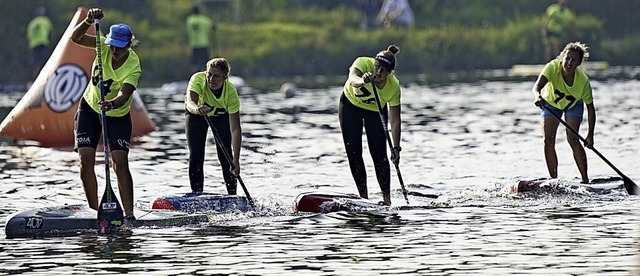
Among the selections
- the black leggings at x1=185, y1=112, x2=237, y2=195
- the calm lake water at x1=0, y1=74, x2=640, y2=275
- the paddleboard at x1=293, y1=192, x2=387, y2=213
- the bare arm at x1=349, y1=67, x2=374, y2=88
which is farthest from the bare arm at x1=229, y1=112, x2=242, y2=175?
the bare arm at x1=349, y1=67, x2=374, y2=88

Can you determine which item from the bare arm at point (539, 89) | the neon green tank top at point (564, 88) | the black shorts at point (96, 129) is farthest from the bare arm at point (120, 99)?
the neon green tank top at point (564, 88)

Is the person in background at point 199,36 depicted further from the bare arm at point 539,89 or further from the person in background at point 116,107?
the person in background at point 116,107

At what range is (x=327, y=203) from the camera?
14.5 meters

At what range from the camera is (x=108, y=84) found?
43.8 ft

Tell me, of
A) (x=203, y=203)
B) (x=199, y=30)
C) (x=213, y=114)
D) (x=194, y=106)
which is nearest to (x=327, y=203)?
(x=203, y=203)

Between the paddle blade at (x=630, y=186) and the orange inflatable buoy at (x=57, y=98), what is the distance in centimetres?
796

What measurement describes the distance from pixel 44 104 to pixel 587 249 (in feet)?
36.3

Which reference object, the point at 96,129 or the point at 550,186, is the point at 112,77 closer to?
the point at 96,129

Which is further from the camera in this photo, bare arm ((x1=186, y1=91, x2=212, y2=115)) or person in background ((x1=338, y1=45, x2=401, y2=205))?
person in background ((x1=338, y1=45, x2=401, y2=205))

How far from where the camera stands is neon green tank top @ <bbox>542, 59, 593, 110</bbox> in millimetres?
16328

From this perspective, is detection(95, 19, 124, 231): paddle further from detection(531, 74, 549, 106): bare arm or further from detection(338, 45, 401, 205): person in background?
detection(531, 74, 549, 106): bare arm

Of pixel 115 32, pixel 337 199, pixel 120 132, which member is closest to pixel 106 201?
pixel 120 132

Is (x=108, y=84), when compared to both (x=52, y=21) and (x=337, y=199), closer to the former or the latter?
(x=337, y=199)

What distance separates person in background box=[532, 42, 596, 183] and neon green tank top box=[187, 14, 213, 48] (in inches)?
892
